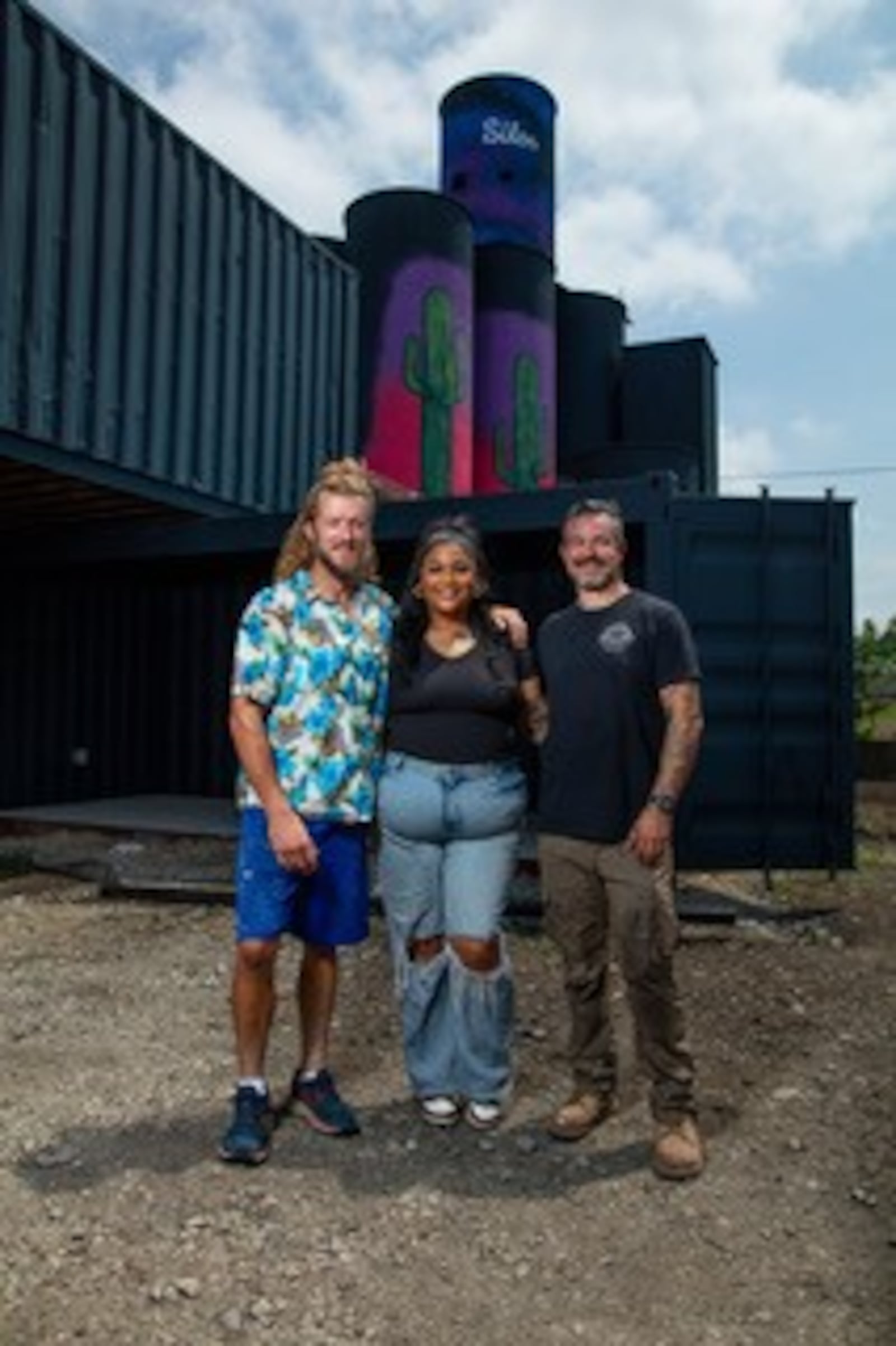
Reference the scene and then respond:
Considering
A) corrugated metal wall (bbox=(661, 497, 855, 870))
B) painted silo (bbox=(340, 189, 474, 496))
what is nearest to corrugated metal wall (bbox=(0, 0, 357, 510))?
painted silo (bbox=(340, 189, 474, 496))

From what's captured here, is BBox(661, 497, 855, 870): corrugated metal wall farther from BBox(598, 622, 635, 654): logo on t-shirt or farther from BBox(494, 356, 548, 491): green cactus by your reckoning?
BBox(494, 356, 548, 491): green cactus

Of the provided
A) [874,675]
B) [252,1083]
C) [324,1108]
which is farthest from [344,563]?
[874,675]

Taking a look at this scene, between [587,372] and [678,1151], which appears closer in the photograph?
[678,1151]

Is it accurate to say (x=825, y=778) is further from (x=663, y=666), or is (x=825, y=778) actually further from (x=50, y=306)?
(x=50, y=306)

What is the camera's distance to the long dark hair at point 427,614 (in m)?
3.12

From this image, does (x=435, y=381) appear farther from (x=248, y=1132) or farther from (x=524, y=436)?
(x=248, y=1132)

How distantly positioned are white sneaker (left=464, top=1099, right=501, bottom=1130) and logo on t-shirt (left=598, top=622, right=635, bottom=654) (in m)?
1.45

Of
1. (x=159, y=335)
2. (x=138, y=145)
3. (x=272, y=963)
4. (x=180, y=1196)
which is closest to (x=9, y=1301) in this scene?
(x=180, y=1196)

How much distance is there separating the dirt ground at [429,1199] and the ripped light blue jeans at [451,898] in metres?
0.26

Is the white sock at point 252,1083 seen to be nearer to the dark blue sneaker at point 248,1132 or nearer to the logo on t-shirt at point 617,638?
the dark blue sneaker at point 248,1132

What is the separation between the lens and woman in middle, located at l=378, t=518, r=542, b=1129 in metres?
3.05

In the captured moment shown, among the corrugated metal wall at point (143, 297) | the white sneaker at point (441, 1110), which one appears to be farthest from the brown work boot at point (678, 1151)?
the corrugated metal wall at point (143, 297)

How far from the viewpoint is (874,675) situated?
15648mm

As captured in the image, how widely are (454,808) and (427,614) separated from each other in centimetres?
60
